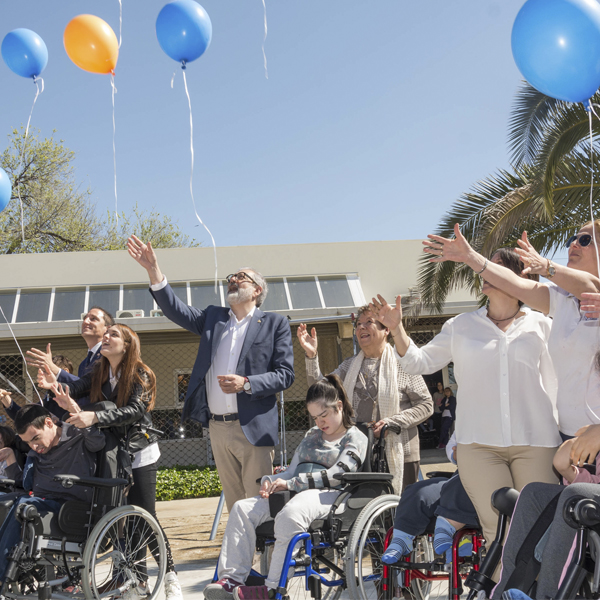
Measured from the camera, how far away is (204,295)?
12.6 m

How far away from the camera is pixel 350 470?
141 inches

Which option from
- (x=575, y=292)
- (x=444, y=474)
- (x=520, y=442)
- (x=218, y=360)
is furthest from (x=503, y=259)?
(x=218, y=360)

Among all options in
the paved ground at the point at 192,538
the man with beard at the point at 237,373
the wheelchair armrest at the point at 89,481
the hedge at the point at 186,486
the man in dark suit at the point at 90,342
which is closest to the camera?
the wheelchair armrest at the point at 89,481

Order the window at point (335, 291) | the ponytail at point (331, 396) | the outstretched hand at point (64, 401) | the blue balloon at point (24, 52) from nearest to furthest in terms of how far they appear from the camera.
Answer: the outstretched hand at point (64, 401) → the ponytail at point (331, 396) → the blue balloon at point (24, 52) → the window at point (335, 291)

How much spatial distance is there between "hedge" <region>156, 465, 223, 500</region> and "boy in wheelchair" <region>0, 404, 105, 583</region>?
5334 millimetres

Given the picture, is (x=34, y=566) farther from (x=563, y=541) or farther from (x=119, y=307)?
(x=119, y=307)

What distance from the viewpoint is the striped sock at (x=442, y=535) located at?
288 centimetres

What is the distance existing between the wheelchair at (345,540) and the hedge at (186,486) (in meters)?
5.64

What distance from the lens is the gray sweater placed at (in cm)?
378

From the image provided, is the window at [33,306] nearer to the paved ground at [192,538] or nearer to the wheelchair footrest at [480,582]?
the paved ground at [192,538]

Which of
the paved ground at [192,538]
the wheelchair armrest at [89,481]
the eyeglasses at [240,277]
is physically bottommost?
the paved ground at [192,538]

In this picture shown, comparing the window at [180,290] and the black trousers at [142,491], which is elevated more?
the window at [180,290]

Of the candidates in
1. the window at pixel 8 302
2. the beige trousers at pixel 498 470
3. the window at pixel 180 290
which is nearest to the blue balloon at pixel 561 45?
the beige trousers at pixel 498 470

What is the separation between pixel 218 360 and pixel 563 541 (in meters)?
2.61
